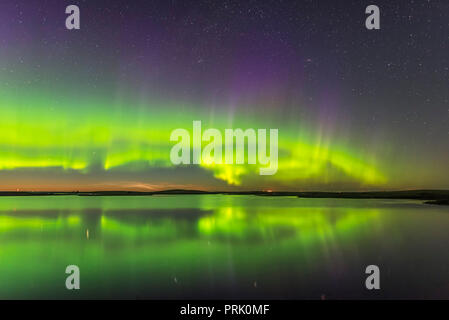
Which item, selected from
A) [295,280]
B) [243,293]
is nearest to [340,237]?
[295,280]

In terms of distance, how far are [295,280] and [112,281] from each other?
6.14m

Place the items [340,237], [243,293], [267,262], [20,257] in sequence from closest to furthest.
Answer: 1. [243,293]
2. [267,262]
3. [20,257]
4. [340,237]

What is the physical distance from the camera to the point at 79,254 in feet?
66.8

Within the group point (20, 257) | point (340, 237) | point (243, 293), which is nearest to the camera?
point (243, 293)

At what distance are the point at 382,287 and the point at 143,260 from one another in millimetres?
9598

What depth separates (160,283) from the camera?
14359 millimetres

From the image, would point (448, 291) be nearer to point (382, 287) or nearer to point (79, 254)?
point (382, 287)

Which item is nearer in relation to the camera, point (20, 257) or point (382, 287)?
point (382, 287)

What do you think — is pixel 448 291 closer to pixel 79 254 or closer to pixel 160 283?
pixel 160 283

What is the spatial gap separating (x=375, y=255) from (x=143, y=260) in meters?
10.3
